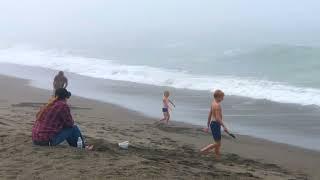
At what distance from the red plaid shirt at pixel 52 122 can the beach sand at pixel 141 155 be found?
0.21 meters

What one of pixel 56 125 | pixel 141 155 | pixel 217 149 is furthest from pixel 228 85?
pixel 56 125

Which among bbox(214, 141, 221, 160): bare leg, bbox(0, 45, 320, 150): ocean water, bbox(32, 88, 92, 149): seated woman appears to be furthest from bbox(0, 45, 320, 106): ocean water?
bbox(32, 88, 92, 149): seated woman

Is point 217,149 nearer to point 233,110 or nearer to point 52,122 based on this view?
point 52,122

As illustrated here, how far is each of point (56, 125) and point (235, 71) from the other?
Answer: 71.8ft

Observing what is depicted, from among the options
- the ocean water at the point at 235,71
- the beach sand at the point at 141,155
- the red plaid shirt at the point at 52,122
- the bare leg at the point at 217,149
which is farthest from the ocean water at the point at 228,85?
the red plaid shirt at the point at 52,122

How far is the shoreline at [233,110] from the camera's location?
13195 millimetres

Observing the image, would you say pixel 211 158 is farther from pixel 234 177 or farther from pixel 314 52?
pixel 314 52

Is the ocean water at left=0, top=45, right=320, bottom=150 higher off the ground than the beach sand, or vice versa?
the ocean water at left=0, top=45, right=320, bottom=150

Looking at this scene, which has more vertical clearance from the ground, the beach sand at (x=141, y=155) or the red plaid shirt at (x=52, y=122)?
the red plaid shirt at (x=52, y=122)

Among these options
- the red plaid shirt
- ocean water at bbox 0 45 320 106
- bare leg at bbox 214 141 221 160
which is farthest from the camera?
ocean water at bbox 0 45 320 106

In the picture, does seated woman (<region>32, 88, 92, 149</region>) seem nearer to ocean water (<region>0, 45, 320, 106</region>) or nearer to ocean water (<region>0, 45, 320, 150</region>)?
ocean water (<region>0, 45, 320, 150</region>)

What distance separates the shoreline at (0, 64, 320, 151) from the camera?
43.3 feet

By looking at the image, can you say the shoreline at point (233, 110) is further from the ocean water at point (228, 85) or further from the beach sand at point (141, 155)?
the beach sand at point (141, 155)

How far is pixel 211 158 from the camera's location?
9688 mm
